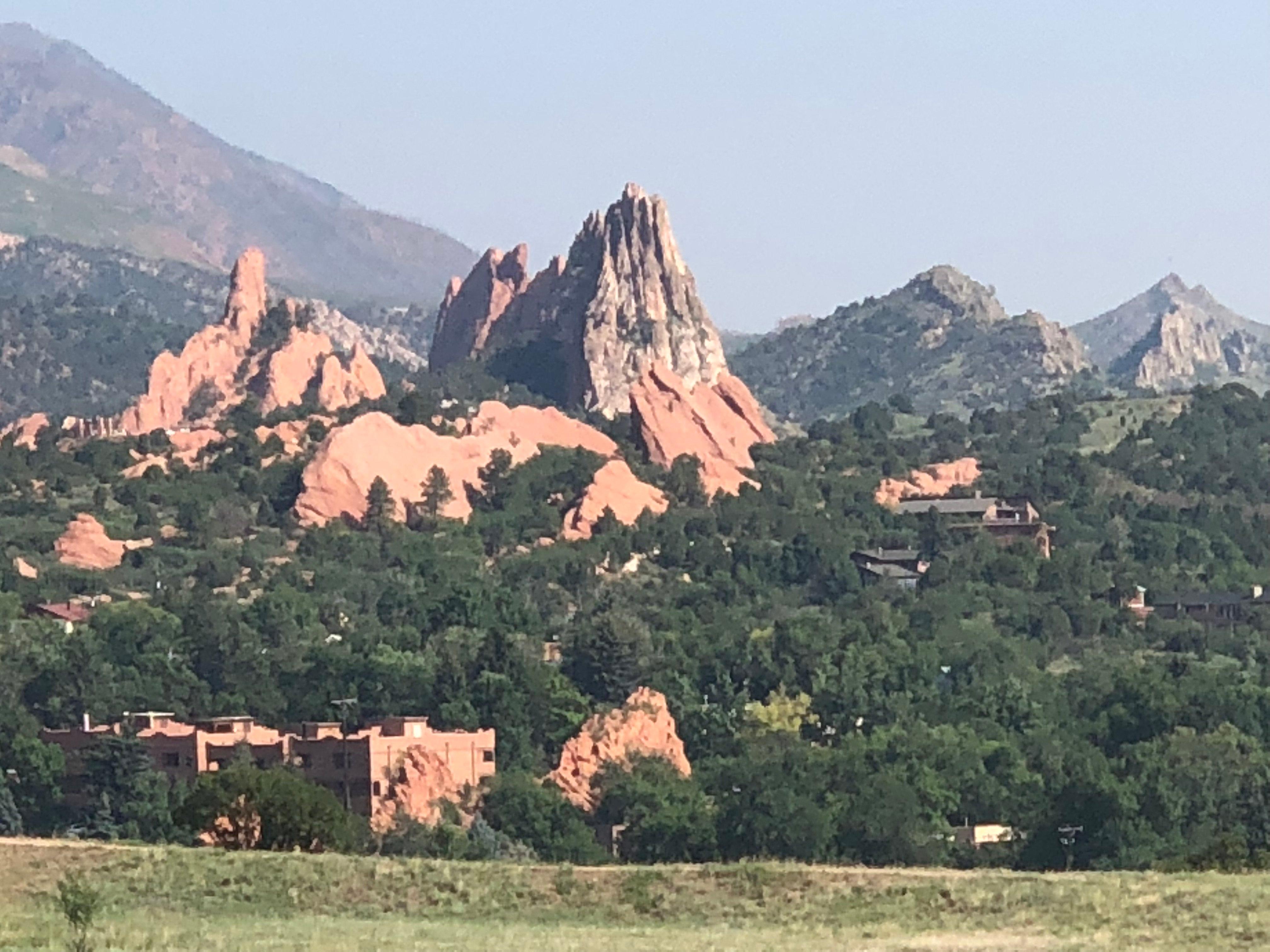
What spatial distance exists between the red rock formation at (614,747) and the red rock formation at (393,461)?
149 ft

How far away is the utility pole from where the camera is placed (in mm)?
89062

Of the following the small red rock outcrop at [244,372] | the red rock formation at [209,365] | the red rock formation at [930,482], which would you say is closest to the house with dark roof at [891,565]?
the red rock formation at [930,482]

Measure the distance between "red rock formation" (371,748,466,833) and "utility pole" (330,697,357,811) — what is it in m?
0.76

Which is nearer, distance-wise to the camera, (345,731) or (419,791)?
(419,791)

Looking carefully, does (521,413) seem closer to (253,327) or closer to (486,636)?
(253,327)

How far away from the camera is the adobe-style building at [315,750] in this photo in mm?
90250

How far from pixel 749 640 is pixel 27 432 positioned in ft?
212

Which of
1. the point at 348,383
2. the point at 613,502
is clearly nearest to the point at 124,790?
the point at 613,502

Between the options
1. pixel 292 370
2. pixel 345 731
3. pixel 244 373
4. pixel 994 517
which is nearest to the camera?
pixel 345 731

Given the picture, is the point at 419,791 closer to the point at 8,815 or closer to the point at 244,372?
the point at 8,815

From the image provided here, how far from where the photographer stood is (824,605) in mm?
139000

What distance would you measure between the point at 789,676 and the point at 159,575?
1159 inches

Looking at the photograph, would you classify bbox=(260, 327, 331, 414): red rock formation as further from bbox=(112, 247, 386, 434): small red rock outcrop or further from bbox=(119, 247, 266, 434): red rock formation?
bbox=(119, 247, 266, 434): red rock formation

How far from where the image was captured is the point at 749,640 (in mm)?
119062
